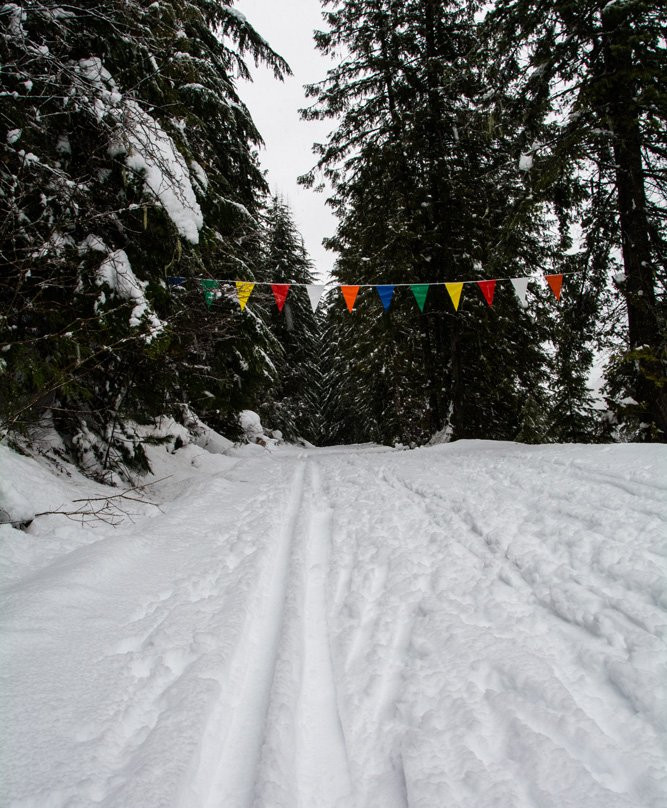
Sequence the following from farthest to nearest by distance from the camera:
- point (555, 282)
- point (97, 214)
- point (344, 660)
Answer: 1. point (555, 282)
2. point (97, 214)
3. point (344, 660)

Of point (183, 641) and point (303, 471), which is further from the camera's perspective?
point (303, 471)

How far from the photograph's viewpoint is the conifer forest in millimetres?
3928

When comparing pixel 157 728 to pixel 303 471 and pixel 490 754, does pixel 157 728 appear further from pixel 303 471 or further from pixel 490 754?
pixel 303 471

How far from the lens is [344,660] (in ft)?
6.66

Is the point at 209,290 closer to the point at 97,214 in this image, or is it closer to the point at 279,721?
the point at 97,214

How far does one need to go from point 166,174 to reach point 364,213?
27.8 feet

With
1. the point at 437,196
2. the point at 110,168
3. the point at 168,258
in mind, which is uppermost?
the point at 437,196

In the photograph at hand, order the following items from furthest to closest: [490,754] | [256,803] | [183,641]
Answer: [183,641]
[490,754]
[256,803]

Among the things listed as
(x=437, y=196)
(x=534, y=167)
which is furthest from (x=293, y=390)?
(x=534, y=167)

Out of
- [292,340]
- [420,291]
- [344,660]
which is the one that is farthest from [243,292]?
[292,340]

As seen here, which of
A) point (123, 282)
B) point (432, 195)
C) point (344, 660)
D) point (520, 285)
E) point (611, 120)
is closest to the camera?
point (344, 660)

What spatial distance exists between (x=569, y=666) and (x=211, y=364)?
7947mm

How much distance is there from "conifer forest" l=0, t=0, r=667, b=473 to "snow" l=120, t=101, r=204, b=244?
2 cm

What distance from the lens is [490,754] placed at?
1425 millimetres
